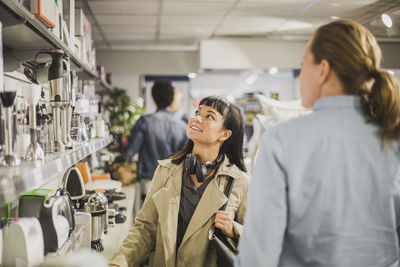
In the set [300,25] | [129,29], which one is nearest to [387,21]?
[300,25]

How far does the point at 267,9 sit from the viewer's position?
15.9 ft

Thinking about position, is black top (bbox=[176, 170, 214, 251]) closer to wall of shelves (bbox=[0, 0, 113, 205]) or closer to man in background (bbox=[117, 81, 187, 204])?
wall of shelves (bbox=[0, 0, 113, 205])

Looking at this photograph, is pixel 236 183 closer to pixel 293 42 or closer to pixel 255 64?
pixel 255 64

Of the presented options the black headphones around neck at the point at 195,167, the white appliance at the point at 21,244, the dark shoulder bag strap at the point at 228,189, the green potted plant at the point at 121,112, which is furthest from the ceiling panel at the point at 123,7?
the white appliance at the point at 21,244

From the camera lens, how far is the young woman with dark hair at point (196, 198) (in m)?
1.65

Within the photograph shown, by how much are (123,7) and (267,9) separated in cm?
185

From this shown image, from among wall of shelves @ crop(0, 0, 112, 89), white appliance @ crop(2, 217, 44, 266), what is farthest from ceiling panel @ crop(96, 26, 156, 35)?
white appliance @ crop(2, 217, 44, 266)

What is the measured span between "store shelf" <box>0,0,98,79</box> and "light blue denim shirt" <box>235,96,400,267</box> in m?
0.98

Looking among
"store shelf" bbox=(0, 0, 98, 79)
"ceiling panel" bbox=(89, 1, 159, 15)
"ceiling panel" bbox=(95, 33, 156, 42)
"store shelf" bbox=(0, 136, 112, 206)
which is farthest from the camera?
"ceiling panel" bbox=(95, 33, 156, 42)

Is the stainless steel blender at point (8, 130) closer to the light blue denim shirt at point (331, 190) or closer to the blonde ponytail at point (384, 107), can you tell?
the light blue denim shirt at point (331, 190)

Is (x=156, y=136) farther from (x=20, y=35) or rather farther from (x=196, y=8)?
(x=20, y=35)

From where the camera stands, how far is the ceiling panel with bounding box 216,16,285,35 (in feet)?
17.6

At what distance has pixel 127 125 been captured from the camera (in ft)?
21.0

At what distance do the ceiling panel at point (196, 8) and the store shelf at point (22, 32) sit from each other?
2.70 m
